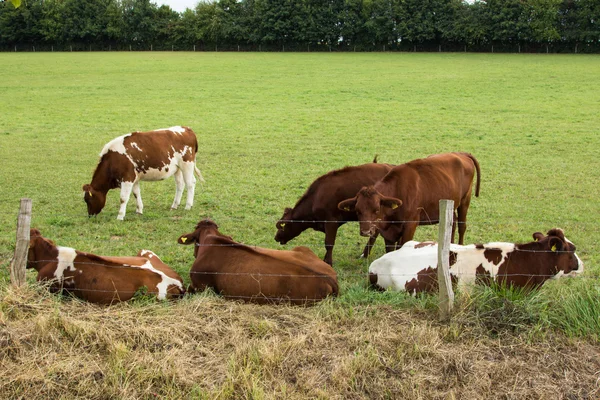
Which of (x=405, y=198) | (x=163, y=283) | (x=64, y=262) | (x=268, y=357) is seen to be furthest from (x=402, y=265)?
(x=64, y=262)

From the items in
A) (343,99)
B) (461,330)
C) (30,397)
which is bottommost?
(30,397)

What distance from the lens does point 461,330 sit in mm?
6445

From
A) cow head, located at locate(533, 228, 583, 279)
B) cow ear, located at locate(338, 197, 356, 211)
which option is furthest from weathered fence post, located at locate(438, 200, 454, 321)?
cow ear, located at locate(338, 197, 356, 211)

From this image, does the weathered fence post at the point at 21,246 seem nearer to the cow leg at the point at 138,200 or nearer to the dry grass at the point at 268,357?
the dry grass at the point at 268,357

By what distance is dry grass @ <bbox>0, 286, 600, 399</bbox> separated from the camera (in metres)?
5.71

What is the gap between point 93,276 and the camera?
7148 mm

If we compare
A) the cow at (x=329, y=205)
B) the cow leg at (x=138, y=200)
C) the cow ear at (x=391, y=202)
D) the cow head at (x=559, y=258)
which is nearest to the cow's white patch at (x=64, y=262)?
the cow at (x=329, y=205)

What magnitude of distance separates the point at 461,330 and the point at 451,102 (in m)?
24.9

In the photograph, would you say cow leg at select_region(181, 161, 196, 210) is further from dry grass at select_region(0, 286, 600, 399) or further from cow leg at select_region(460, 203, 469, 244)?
dry grass at select_region(0, 286, 600, 399)

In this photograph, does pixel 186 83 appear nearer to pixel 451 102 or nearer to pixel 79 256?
pixel 451 102

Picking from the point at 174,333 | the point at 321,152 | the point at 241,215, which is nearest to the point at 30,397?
the point at 174,333

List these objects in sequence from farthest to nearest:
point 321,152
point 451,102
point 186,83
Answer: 1. point 186,83
2. point 451,102
3. point 321,152

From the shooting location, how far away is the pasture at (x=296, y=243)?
5.84 meters

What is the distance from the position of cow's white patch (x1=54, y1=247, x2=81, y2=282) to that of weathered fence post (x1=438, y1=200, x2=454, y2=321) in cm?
404
